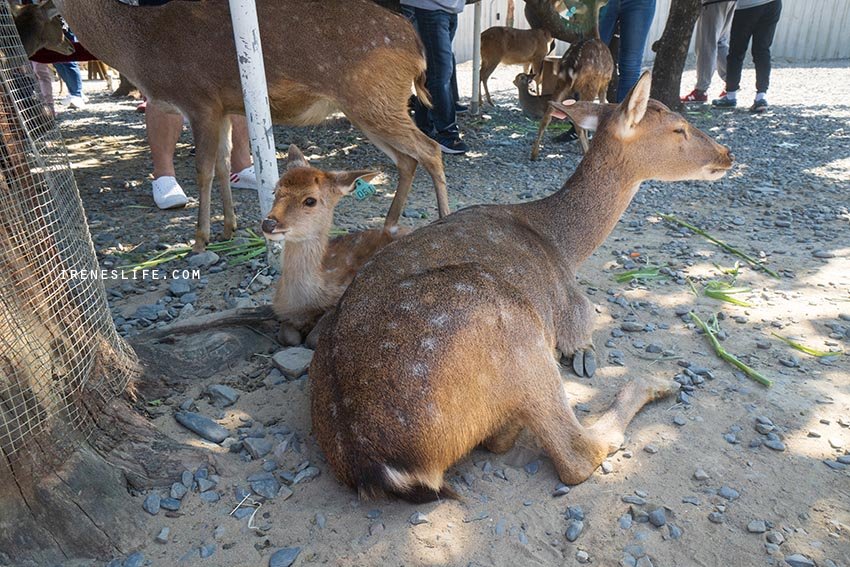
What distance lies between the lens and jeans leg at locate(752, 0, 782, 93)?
972 cm

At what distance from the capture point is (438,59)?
6527 millimetres

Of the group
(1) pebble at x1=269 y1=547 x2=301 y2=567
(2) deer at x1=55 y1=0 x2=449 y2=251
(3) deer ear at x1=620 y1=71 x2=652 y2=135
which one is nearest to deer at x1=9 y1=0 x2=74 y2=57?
(2) deer at x1=55 y1=0 x2=449 y2=251

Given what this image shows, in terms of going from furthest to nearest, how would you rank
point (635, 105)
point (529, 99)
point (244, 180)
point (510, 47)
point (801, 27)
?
1. point (801, 27)
2. point (510, 47)
3. point (529, 99)
4. point (244, 180)
5. point (635, 105)

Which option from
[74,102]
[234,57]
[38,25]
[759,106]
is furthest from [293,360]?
[74,102]

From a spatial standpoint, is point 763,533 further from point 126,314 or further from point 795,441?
point 126,314

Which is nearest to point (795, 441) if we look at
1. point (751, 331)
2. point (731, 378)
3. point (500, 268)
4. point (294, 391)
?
point (731, 378)

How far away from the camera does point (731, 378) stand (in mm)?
2963

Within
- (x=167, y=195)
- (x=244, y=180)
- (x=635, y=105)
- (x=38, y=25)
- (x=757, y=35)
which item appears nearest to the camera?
(x=635, y=105)

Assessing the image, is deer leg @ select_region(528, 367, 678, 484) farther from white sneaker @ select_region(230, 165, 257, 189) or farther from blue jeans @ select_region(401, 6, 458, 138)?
blue jeans @ select_region(401, 6, 458, 138)

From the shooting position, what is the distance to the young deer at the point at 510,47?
11.2m

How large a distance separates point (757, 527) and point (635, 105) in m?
2.13

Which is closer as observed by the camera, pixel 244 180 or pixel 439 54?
pixel 244 180

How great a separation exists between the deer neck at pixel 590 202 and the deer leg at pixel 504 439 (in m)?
1.29

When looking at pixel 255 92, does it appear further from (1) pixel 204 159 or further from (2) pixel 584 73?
(2) pixel 584 73
